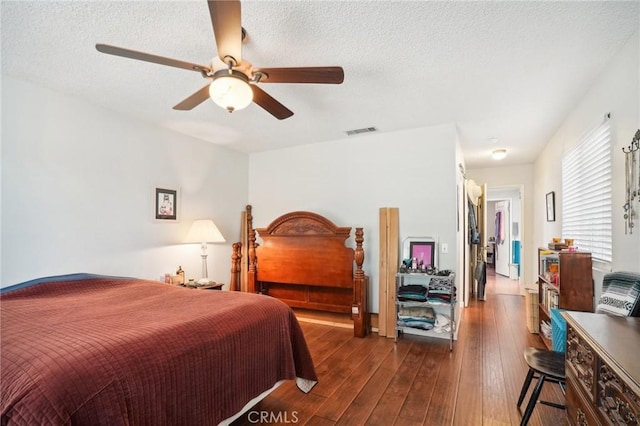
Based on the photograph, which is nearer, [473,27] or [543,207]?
[473,27]

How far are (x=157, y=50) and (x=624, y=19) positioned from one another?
9.45ft

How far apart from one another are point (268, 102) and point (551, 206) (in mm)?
4093

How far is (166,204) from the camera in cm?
363

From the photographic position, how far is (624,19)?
176 centimetres

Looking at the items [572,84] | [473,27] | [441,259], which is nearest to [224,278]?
[441,259]

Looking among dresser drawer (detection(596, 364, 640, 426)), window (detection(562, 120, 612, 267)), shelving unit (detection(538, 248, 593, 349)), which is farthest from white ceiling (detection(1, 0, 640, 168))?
dresser drawer (detection(596, 364, 640, 426))

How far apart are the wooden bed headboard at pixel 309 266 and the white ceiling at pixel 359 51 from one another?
1.46 meters

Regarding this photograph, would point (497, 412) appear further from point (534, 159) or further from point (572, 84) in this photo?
point (534, 159)

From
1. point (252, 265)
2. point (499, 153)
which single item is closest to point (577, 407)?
point (252, 265)

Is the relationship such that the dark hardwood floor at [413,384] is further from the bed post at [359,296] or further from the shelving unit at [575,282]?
the shelving unit at [575,282]

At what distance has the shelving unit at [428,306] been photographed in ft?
10.7

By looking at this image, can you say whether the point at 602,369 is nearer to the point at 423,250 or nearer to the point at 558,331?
the point at 558,331

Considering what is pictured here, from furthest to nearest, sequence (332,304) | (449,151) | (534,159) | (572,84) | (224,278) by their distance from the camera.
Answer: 1. (534,159)
2. (224,278)
3. (332,304)
4. (449,151)
5. (572,84)

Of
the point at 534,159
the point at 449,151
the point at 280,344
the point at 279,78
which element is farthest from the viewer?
the point at 534,159
